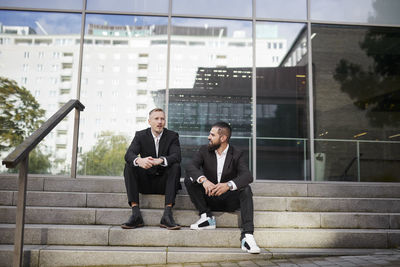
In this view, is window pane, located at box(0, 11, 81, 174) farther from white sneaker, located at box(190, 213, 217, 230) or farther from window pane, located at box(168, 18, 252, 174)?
white sneaker, located at box(190, 213, 217, 230)

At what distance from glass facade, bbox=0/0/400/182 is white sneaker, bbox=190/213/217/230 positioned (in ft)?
8.00

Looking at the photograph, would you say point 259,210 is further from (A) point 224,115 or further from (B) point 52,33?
(B) point 52,33

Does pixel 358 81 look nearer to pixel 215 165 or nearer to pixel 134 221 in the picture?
pixel 215 165

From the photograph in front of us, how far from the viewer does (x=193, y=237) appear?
333cm

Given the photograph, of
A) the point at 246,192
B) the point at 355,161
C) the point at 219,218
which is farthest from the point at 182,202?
the point at 355,161

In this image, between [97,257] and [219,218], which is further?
[219,218]

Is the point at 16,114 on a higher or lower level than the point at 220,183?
higher

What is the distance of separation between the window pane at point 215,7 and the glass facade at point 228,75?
0.02 meters

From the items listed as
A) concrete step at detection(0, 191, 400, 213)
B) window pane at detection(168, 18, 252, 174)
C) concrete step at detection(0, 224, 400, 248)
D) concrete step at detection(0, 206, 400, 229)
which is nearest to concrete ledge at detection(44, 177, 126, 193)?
concrete step at detection(0, 191, 400, 213)

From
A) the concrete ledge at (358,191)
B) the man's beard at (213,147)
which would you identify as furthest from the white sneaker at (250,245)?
the concrete ledge at (358,191)

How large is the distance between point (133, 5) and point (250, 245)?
16.3 feet

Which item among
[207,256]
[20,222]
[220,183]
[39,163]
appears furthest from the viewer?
[39,163]

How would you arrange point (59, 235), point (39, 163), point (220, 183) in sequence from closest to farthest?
point (59, 235) → point (220, 183) → point (39, 163)

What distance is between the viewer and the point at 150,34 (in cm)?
623
